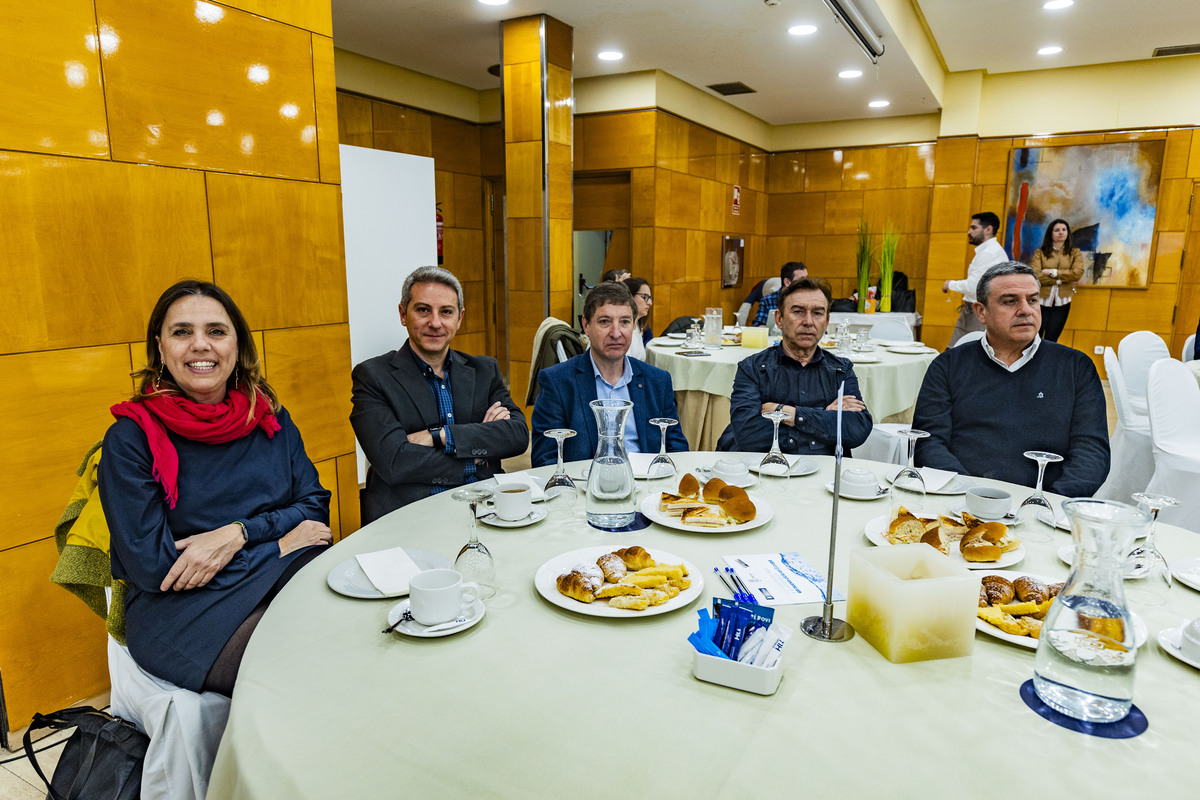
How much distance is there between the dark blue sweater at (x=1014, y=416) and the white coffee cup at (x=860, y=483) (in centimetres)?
77

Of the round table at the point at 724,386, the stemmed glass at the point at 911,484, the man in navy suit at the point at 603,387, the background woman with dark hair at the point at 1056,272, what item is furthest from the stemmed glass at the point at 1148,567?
the background woman with dark hair at the point at 1056,272

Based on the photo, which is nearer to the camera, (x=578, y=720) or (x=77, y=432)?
(x=578, y=720)

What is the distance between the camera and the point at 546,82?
5.58 m

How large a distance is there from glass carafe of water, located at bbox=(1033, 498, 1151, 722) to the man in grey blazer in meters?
1.84

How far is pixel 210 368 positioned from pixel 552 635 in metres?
1.23

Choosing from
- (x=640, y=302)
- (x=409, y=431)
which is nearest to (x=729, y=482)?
(x=409, y=431)

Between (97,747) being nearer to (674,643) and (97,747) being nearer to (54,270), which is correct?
(674,643)

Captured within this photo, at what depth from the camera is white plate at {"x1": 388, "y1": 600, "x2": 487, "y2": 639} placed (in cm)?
119

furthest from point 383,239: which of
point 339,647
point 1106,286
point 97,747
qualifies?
point 1106,286

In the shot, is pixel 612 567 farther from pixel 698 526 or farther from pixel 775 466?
pixel 775 466

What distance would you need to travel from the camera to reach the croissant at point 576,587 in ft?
4.22

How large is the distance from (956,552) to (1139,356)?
411 centimetres

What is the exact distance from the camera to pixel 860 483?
1910 mm

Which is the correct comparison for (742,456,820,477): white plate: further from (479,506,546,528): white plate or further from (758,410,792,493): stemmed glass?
(479,506,546,528): white plate
